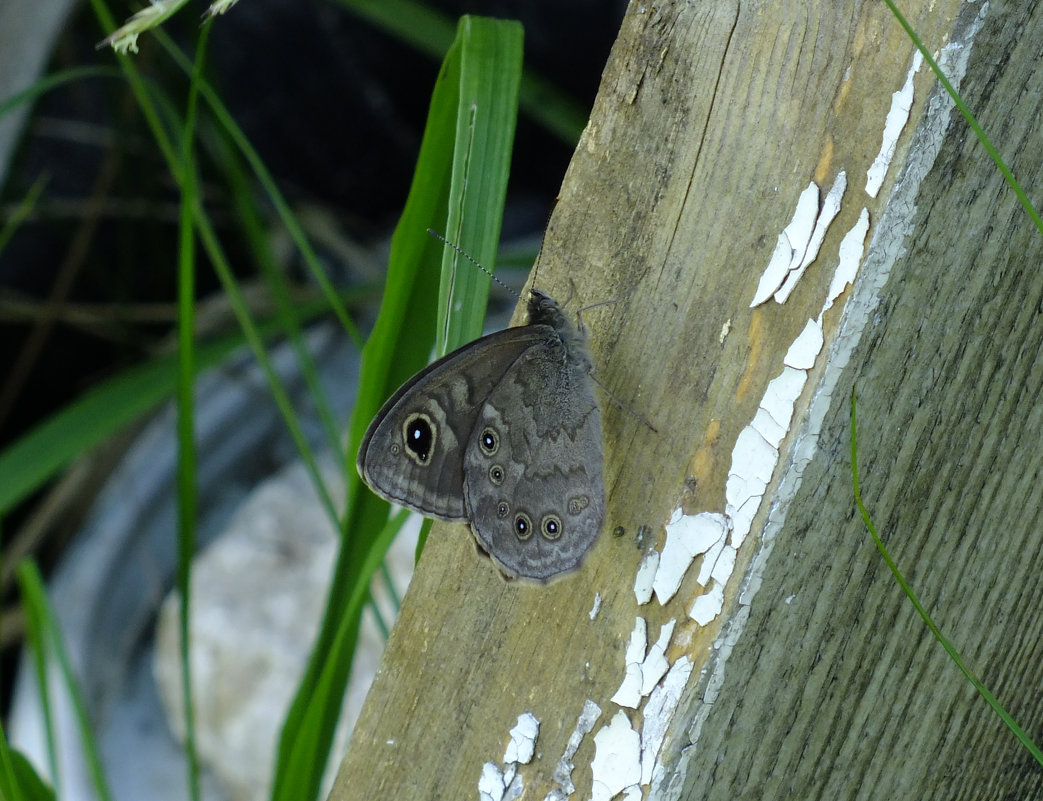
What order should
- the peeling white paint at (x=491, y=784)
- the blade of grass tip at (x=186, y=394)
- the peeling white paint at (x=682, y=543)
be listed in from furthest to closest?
the blade of grass tip at (x=186, y=394)
the peeling white paint at (x=491, y=784)
the peeling white paint at (x=682, y=543)

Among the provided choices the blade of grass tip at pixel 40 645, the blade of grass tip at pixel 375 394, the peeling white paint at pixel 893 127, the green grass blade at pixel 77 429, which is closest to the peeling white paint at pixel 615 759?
the blade of grass tip at pixel 375 394

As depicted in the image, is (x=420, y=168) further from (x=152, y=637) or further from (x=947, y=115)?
(x=152, y=637)

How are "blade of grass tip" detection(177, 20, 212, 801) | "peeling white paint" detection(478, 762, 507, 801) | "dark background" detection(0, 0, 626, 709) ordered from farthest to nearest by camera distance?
"dark background" detection(0, 0, 626, 709), "blade of grass tip" detection(177, 20, 212, 801), "peeling white paint" detection(478, 762, 507, 801)

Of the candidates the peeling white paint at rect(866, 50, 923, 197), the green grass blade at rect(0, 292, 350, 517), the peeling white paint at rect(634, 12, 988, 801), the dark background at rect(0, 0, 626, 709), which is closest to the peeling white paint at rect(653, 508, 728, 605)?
the peeling white paint at rect(634, 12, 988, 801)

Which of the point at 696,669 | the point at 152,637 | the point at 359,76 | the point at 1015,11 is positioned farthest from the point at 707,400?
the point at 359,76

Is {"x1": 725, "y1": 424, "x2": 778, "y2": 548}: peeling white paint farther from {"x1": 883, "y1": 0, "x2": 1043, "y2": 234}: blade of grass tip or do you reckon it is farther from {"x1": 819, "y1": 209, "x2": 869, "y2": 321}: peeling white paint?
{"x1": 883, "y1": 0, "x2": 1043, "y2": 234}: blade of grass tip

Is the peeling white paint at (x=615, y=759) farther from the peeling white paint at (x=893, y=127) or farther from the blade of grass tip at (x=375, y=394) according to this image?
the peeling white paint at (x=893, y=127)

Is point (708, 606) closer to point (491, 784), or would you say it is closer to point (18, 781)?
point (491, 784)
